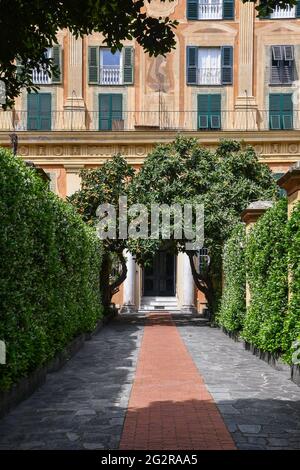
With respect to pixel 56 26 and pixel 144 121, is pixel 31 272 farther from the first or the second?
pixel 144 121

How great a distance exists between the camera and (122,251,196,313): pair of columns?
105 ft

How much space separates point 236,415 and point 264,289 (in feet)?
16.4

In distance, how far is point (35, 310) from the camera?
9125 mm

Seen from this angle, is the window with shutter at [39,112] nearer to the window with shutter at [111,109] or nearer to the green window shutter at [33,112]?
the green window shutter at [33,112]

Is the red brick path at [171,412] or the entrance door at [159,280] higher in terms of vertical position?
the entrance door at [159,280]

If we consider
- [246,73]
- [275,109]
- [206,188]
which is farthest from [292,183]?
[246,73]

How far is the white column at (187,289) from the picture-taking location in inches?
1257

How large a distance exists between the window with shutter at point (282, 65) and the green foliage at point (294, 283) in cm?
2363

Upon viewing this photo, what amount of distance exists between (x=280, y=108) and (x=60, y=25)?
2766cm

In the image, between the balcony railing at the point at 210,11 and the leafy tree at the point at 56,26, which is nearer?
the leafy tree at the point at 56,26

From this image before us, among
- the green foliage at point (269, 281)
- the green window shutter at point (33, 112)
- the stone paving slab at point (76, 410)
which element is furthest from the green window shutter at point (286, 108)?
the stone paving slab at point (76, 410)

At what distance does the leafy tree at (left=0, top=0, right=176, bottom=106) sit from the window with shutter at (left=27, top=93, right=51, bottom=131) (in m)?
26.3

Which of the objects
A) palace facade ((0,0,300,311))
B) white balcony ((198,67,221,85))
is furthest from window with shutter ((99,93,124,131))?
white balcony ((198,67,221,85))

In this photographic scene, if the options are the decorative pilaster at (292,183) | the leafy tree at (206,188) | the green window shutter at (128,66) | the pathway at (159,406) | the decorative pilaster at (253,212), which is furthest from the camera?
the green window shutter at (128,66)
